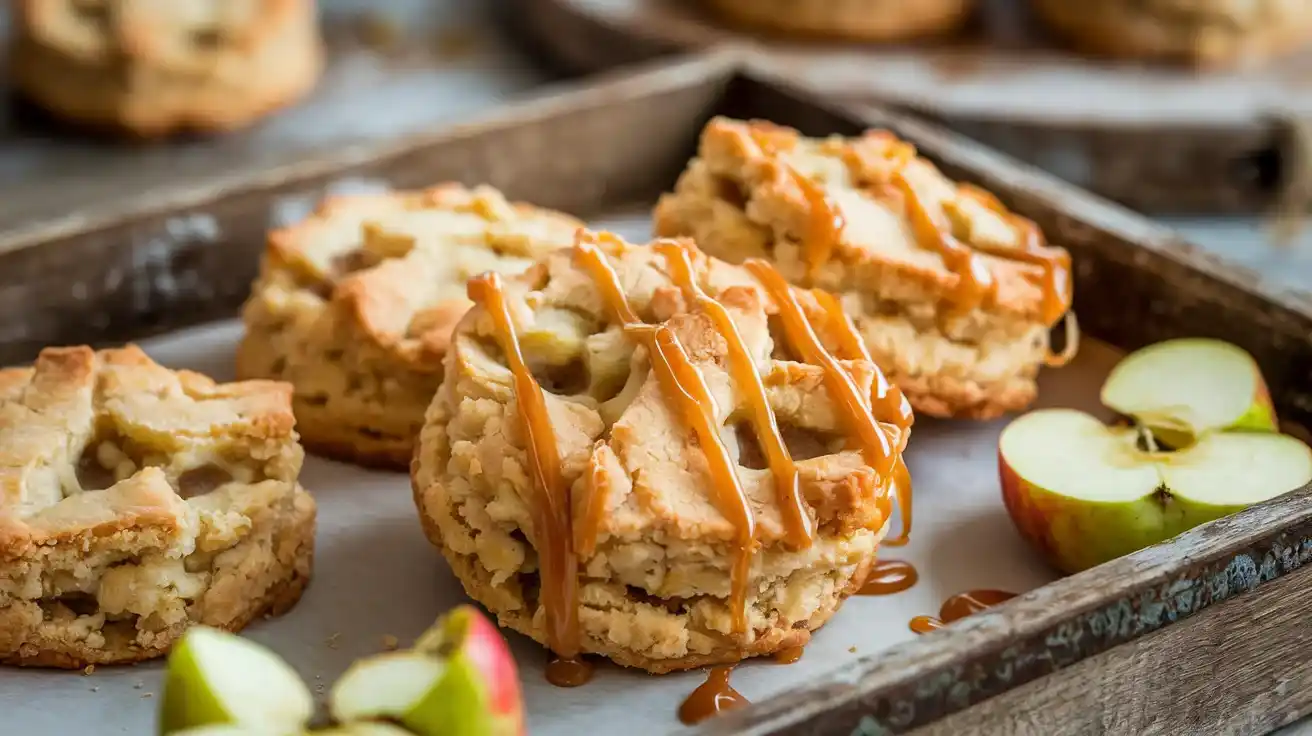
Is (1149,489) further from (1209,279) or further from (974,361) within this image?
(1209,279)

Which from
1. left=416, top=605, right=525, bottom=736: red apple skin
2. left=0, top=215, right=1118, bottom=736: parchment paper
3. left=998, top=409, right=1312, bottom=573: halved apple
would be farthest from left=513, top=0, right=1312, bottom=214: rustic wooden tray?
left=416, top=605, right=525, bottom=736: red apple skin

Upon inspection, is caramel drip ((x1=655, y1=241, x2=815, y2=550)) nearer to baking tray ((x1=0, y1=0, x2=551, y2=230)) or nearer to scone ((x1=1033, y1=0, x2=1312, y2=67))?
baking tray ((x1=0, y1=0, x2=551, y2=230))

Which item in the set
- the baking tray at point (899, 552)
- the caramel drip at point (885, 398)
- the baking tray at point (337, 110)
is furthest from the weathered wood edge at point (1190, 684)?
the baking tray at point (337, 110)

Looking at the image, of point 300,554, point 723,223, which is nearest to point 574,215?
point 723,223

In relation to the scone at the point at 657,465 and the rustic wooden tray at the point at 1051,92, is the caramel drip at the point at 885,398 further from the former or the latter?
the rustic wooden tray at the point at 1051,92

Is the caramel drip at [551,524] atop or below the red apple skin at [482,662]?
below

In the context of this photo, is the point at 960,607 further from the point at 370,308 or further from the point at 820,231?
the point at 370,308

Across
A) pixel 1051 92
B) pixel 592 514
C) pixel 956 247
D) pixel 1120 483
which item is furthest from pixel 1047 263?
pixel 1051 92
